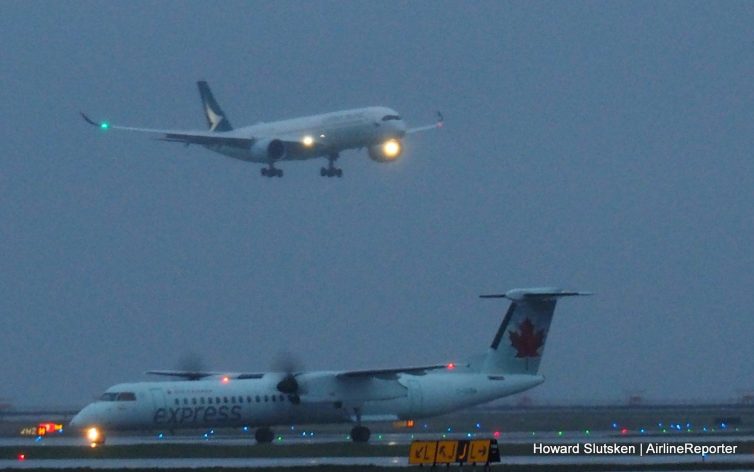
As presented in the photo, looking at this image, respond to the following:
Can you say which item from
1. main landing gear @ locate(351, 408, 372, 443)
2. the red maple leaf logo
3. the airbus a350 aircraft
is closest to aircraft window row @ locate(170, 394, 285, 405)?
main landing gear @ locate(351, 408, 372, 443)

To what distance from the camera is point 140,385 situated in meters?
47.0

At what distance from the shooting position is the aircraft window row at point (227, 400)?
46844mm

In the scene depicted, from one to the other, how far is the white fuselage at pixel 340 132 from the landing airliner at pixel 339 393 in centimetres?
1600

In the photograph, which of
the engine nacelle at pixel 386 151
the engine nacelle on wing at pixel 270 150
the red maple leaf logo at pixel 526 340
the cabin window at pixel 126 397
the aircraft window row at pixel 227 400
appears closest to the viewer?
the cabin window at pixel 126 397

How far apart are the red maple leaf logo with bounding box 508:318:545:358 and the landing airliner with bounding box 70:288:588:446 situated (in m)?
0.03

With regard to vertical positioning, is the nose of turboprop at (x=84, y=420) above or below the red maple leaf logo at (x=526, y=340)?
below

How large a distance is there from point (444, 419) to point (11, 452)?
85.4 ft

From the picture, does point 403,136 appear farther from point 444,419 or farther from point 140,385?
point 140,385

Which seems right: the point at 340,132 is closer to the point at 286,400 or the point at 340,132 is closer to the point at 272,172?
the point at 272,172

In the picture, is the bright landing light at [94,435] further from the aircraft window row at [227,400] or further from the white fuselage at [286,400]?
the aircraft window row at [227,400]

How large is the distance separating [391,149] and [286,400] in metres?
19.9

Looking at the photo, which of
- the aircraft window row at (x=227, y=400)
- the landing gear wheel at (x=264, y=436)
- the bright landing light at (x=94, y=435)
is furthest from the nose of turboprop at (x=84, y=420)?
the landing gear wheel at (x=264, y=436)

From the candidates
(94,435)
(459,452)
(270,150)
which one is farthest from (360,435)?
(270,150)

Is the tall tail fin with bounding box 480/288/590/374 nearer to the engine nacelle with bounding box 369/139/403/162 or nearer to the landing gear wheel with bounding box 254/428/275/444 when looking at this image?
the landing gear wheel with bounding box 254/428/275/444
